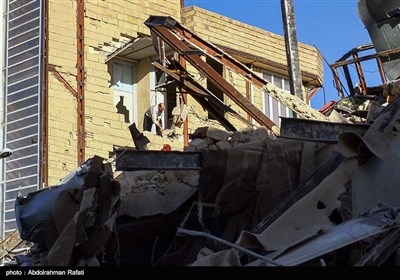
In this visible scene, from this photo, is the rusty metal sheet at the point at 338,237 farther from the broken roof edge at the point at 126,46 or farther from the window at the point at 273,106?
the window at the point at 273,106

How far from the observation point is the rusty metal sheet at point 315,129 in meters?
9.69

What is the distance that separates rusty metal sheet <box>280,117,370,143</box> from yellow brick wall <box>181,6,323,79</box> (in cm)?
1804

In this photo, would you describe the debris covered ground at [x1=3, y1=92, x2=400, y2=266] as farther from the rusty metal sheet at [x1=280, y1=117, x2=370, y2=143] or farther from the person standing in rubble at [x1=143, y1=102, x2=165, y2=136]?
the person standing in rubble at [x1=143, y1=102, x2=165, y2=136]

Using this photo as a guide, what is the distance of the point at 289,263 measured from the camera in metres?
7.27

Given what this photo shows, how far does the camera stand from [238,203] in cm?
1088

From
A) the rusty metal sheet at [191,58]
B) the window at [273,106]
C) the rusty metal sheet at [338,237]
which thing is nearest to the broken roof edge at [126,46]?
the window at [273,106]

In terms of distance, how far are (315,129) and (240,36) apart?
20121mm

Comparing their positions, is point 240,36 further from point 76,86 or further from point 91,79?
point 76,86

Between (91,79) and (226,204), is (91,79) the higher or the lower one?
the higher one

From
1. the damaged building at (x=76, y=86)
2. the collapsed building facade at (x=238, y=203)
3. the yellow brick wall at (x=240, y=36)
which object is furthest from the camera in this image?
the yellow brick wall at (x=240, y=36)

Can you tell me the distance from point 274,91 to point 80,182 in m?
5.38

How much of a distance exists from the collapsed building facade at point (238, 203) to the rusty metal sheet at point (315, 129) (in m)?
0.01

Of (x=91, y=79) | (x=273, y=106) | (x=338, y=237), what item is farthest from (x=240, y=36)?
(x=338, y=237)

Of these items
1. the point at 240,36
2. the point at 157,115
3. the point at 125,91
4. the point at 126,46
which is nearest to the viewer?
the point at 157,115
